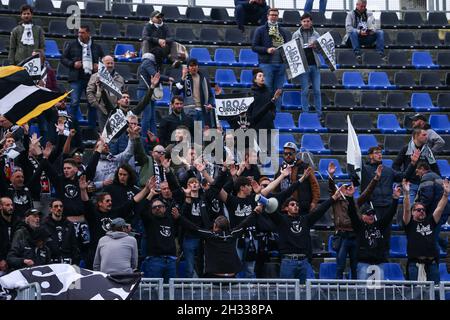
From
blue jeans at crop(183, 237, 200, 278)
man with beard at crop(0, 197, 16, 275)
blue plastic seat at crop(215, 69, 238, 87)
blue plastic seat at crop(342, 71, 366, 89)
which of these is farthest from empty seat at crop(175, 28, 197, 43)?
man with beard at crop(0, 197, 16, 275)

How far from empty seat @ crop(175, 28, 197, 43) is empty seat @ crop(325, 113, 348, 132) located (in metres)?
3.49

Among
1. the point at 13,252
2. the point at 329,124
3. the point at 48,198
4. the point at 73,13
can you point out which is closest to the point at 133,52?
the point at 73,13

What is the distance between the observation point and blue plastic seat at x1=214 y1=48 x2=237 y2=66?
2955 centimetres

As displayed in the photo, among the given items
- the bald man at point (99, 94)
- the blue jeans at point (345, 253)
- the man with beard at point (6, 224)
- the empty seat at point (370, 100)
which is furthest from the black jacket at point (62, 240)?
the empty seat at point (370, 100)

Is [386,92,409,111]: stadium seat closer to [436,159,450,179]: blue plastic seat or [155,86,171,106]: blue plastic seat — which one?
[436,159,450,179]: blue plastic seat

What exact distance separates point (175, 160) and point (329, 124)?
5.37 m

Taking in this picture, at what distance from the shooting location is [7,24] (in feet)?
93.8

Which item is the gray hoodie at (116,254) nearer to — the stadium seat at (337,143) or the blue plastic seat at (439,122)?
the stadium seat at (337,143)

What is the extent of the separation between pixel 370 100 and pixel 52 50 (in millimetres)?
6287

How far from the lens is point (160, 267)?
71.7ft

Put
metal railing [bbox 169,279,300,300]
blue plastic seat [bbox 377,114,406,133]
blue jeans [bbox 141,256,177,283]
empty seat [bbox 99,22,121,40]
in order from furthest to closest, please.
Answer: empty seat [bbox 99,22,121,40], blue plastic seat [bbox 377,114,406,133], blue jeans [bbox 141,256,177,283], metal railing [bbox 169,279,300,300]

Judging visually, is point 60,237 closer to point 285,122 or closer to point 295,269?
point 295,269

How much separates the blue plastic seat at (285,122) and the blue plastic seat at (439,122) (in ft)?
9.40

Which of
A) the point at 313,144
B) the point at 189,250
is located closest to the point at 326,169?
the point at 313,144
